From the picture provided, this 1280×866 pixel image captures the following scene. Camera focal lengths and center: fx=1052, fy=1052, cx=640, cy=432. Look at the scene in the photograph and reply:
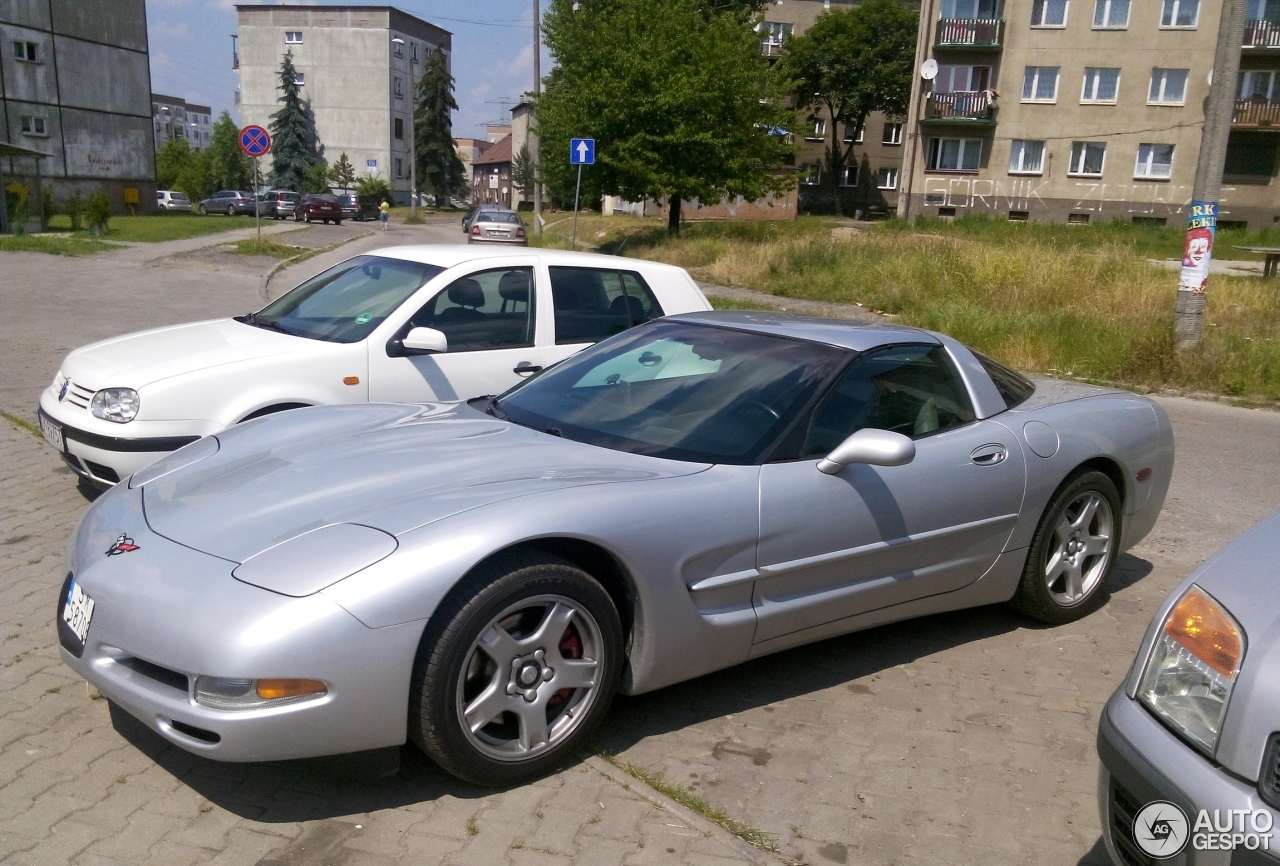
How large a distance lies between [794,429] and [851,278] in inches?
636

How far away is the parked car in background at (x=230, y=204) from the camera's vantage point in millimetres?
56562

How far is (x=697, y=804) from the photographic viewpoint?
3.21 metres

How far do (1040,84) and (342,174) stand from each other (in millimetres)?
54202

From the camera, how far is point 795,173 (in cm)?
3631

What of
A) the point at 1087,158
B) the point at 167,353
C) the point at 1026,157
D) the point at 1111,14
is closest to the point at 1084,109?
the point at 1087,158

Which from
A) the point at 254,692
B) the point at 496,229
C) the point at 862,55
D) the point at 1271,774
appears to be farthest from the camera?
the point at 862,55

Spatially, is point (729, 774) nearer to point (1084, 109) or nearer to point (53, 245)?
point (53, 245)

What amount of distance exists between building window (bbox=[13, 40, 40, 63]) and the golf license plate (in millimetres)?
47557

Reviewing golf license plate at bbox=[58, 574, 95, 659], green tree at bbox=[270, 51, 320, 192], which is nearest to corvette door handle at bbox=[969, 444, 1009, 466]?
golf license plate at bbox=[58, 574, 95, 659]

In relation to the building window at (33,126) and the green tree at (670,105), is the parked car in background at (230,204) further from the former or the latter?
the green tree at (670,105)

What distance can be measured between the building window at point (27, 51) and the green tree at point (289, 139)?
39.5 metres

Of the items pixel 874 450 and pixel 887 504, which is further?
pixel 887 504

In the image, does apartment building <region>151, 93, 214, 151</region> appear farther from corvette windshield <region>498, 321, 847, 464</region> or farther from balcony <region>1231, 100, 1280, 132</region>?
corvette windshield <region>498, 321, 847, 464</region>

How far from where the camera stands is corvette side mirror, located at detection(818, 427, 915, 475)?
3.68m
